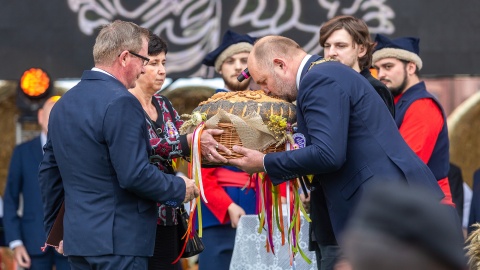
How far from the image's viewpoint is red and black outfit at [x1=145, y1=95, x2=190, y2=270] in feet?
15.7

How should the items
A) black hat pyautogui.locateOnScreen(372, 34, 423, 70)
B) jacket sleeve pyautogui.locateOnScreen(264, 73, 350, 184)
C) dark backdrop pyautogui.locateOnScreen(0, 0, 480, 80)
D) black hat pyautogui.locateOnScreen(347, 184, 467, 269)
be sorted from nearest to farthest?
black hat pyautogui.locateOnScreen(347, 184, 467, 269) → jacket sleeve pyautogui.locateOnScreen(264, 73, 350, 184) → black hat pyautogui.locateOnScreen(372, 34, 423, 70) → dark backdrop pyautogui.locateOnScreen(0, 0, 480, 80)

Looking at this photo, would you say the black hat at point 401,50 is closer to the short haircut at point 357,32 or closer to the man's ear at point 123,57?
the short haircut at point 357,32

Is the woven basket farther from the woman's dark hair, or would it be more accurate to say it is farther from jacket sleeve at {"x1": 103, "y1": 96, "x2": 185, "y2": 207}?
the woman's dark hair

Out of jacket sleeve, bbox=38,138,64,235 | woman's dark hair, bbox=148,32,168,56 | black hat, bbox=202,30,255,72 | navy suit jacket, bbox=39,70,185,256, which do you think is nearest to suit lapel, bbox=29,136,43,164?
black hat, bbox=202,30,255,72

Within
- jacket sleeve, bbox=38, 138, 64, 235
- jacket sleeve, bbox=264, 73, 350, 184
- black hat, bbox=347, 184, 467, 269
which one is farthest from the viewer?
jacket sleeve, bbox=38, 138, 64, 235

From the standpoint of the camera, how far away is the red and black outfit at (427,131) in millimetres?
5770

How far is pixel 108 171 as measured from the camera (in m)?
4.42

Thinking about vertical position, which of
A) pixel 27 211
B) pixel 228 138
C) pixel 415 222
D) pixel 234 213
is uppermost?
pixel 415 222

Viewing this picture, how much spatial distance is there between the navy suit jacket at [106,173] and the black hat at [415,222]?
8.55 feet

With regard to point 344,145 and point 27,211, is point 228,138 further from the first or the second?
point 27,211

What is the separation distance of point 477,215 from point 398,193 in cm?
557

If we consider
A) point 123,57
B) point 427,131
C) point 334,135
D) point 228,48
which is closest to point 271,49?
point 334,135

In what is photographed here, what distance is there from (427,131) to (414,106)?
0.75 feet

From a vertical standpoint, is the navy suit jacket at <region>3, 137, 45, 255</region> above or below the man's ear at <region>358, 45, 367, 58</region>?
below
